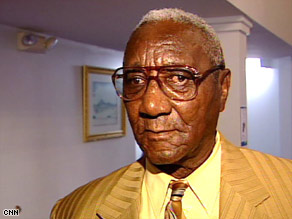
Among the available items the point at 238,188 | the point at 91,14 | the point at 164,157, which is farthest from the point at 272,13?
the point at 164,157

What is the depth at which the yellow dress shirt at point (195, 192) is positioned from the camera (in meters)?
0.92

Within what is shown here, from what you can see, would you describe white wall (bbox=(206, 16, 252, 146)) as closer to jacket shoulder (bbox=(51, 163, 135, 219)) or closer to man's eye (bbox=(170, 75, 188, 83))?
jacket shoulder (bbox=(51, 163, 135, 219))

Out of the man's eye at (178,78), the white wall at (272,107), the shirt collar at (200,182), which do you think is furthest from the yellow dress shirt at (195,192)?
the white wall at (272,107)

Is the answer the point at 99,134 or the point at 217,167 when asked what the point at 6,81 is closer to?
the point at 99,134

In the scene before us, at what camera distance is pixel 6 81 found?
2.31 m

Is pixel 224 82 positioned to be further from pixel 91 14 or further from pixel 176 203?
pixel 91 14

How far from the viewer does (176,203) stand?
2.94ft

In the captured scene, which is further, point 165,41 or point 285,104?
point 285,104

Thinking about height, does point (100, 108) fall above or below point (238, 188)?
above

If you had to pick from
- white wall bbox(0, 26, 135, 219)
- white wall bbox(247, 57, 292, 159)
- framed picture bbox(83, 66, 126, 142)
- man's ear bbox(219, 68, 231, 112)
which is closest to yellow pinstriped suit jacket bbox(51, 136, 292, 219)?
man's ear bbox(219, 68, 231, 112)

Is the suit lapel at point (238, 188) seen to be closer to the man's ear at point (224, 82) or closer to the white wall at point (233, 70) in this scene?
the man's ear at point (224, 82)

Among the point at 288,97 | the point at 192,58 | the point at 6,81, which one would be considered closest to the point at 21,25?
the point at 6,81

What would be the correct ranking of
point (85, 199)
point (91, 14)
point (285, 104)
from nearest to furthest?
point (85, 199) → point (91, 14) → point (285, 104)

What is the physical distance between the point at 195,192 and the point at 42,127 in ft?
5.95
